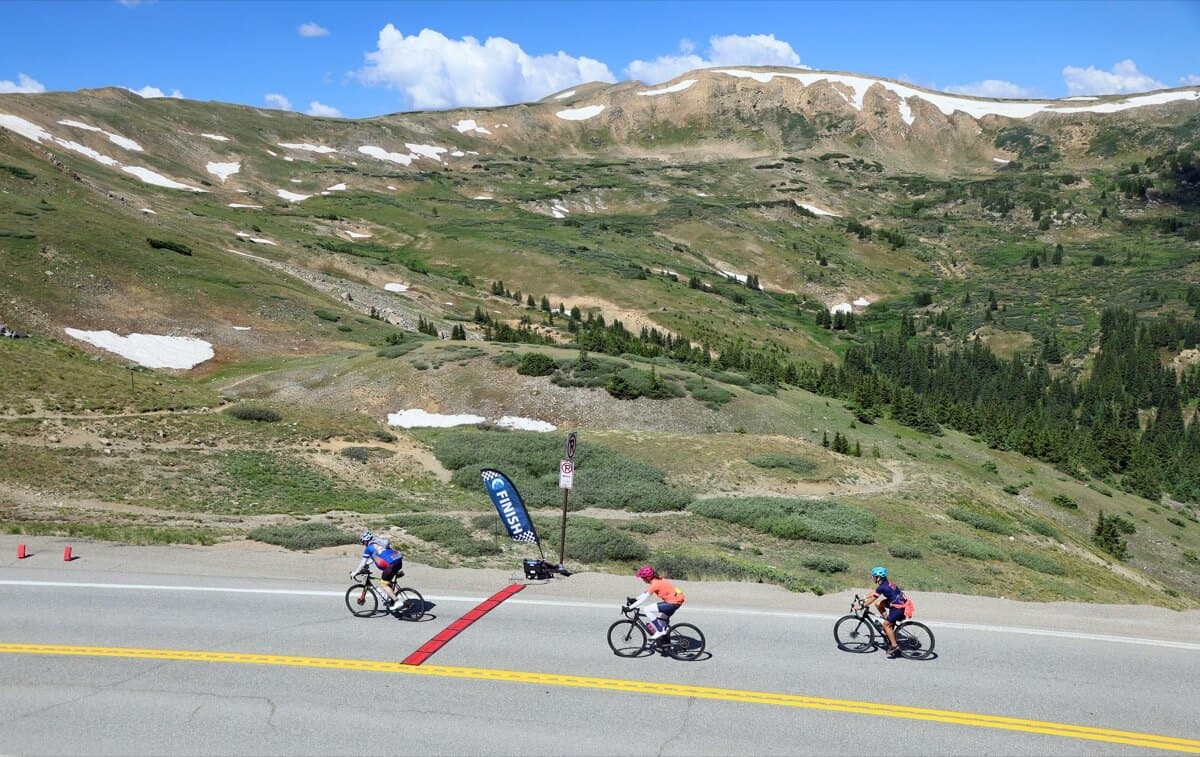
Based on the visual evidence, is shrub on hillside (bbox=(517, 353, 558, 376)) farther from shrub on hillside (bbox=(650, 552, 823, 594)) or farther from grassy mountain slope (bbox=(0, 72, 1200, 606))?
shrub on hillside (bbox=(650, 552, 823, 594))

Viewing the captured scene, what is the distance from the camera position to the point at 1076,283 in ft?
562

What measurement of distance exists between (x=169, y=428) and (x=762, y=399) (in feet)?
125

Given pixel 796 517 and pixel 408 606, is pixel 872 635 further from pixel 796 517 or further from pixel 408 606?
pixel 796 517

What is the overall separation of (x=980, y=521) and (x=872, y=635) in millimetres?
23989

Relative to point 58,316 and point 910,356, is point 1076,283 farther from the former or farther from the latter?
point 58,316

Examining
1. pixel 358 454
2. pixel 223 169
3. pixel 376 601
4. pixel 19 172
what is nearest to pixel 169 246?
pixel 19 172

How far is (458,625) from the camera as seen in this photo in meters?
14.9

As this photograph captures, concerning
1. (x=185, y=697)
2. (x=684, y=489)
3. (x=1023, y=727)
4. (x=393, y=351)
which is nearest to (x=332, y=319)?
(x=393, y=351)

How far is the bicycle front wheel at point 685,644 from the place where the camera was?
1351 cm

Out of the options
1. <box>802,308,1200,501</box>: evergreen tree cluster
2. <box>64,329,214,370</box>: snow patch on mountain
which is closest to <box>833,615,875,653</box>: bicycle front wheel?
<box>802,308,1200,501</box>: evergreen tree cluster

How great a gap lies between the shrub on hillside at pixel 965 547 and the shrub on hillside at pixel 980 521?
16.4ft

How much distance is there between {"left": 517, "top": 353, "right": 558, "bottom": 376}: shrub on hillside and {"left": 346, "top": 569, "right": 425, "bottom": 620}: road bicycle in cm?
3839

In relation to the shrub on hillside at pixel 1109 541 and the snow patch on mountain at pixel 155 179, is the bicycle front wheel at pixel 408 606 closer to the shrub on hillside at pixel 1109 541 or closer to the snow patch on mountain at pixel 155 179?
the shrub on hillside at pixel 1109 541

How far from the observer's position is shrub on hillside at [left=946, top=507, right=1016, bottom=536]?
34.5 m
